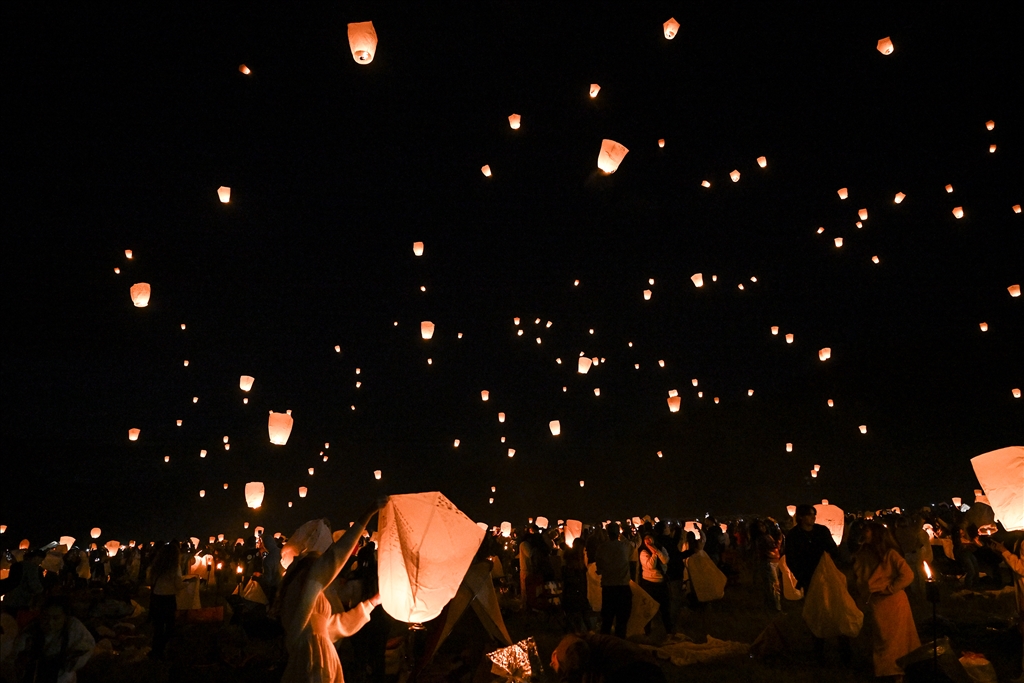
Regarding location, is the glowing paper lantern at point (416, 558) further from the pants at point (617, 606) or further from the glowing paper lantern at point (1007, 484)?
the pants at point (617, 606)

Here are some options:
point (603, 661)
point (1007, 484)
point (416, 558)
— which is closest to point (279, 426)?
point (416, 558)

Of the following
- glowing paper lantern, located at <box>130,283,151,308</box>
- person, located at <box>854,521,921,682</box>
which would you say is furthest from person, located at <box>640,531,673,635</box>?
glowing paper lantern, located at <box>130,283,151,308</box>

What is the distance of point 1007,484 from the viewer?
185 inches

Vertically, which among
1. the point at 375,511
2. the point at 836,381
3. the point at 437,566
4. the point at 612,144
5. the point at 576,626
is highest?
the point at 836,381

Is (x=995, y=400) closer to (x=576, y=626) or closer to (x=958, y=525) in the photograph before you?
(x=958, y=525)

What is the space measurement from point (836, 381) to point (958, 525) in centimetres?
2248

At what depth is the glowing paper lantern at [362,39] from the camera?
21.5 feet

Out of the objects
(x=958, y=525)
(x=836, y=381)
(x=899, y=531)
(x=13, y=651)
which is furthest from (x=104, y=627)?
(x=836, y=381)

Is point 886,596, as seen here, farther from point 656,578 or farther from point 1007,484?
point 656,578

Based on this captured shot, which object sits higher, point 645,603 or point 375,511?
point 375,511

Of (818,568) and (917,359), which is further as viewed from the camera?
(917,359)

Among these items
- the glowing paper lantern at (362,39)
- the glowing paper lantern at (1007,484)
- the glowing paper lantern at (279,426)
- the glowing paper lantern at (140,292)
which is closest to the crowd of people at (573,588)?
the glowing paper lantern at (1007,484)

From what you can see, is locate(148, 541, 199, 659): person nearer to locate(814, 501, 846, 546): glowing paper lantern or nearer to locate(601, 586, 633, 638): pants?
locate(601, 586, 633, 638): pants

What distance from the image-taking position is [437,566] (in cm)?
294
